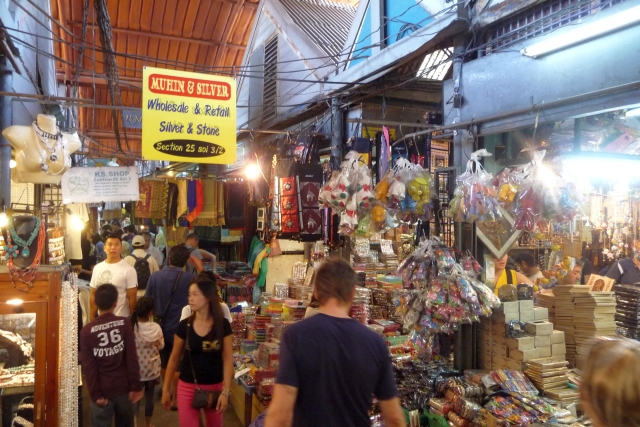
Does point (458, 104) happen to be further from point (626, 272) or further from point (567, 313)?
point (626, 272)

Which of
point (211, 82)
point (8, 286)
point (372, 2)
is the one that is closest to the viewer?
point (8, 286)

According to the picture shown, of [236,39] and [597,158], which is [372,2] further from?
[236,39]

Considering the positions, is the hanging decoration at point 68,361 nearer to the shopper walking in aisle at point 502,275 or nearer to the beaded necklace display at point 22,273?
the beaded necklace display at point 22,273

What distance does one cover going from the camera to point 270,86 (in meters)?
10.7

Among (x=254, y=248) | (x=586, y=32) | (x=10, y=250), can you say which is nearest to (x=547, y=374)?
(x=586, y=32)

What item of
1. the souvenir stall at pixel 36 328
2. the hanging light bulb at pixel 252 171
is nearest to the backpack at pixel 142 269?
the hanging light bulb at pixel 252 171

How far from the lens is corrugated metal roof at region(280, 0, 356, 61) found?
9.30m

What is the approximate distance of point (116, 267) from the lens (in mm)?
6004

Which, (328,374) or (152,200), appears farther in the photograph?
(152,200)

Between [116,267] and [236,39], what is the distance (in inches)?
372

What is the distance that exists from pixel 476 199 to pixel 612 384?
2959mm

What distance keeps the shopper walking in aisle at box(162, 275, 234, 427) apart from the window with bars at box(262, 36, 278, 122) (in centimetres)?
680

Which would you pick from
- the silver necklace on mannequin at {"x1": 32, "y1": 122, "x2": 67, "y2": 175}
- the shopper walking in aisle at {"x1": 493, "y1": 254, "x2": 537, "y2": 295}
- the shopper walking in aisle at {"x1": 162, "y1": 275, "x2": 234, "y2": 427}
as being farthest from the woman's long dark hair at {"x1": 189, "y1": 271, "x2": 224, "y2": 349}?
the shopper walking in aisle at {"x1": 493, "y1": 254, "x2": 537, "y2": 295}

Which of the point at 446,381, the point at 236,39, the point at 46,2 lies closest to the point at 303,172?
the point at 446,381
